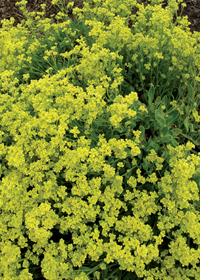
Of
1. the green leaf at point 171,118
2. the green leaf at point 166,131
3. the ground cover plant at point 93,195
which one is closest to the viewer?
the ground cover plant at point 93,195

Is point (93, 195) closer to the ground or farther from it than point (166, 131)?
closer to the ground

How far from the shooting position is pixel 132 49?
328 cm

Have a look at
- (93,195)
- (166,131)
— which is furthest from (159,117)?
(93,195)

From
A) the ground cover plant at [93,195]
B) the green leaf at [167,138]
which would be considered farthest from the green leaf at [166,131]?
the green leaf at [167,138]

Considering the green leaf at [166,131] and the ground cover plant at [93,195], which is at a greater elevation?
the green leaf at [166,131]

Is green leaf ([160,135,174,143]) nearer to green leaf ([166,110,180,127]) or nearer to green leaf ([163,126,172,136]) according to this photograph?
green leaf ([163,126,172,136])

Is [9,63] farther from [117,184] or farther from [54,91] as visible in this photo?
[117,184]

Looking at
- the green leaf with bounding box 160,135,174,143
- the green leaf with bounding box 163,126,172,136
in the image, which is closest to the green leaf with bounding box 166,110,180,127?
the green leaf with bounding box 163,126,172,136

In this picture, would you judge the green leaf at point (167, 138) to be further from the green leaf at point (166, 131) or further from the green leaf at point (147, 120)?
the green leaf at point (147, 120)

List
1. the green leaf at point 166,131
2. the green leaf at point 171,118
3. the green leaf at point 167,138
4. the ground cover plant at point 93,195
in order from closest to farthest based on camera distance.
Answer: the ground cover plant at point 93,195 → the green leaf at point 167,138 → the green leaf at point 166,131 → the green leaf at point 171,118

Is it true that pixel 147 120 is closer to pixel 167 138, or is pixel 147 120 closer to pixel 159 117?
pixel 159 117

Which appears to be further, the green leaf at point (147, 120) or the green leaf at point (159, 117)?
the green leaf at point (147, 120)

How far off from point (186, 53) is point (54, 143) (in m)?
1.75

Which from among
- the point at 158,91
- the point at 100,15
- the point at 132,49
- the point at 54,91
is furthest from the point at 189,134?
the point at 100,15
